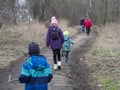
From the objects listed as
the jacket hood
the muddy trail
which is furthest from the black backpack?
the jacket hood

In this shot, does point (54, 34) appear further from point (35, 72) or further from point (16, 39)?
point (16, 39)

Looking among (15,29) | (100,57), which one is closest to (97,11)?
(15,29)

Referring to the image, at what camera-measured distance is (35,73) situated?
257 inches

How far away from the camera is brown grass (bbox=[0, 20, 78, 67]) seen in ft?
49.7

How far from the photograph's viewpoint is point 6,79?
1044 centimetres

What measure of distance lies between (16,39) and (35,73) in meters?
16.1

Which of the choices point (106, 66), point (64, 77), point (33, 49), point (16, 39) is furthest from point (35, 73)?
point (16, 39)

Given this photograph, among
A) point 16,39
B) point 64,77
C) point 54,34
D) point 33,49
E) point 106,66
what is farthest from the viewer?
point 16,39

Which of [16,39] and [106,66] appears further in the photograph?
[16,39]

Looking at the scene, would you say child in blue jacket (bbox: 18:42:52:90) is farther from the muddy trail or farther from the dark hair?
the muddy trail

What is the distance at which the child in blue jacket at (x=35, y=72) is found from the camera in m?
6.44

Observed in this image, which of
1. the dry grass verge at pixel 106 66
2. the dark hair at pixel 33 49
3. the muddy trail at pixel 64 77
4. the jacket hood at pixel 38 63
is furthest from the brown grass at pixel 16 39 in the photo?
the jacket hood at pixel 38 63

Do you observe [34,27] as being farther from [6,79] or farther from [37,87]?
[37,87]

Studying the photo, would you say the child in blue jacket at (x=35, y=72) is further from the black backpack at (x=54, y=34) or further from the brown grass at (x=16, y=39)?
the brown grass at (x=16, y=39)
